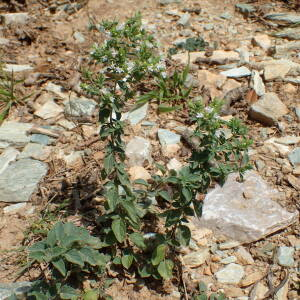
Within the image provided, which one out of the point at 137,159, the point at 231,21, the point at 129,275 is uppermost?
the point at 231,21

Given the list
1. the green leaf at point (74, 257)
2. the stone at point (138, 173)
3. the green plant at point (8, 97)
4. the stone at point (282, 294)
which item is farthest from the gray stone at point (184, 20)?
the green leaf at point (74, 257)

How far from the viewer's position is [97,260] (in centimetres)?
267

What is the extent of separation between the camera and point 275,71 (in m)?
4.25

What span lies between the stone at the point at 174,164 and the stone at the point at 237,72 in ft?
4.21

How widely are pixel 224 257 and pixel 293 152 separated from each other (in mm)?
1105

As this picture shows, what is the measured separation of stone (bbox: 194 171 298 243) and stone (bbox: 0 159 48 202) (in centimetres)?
134

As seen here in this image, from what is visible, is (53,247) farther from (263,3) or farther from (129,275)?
(263,3)

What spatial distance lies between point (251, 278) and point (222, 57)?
252cm

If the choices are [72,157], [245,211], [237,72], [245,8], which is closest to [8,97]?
[72,157]

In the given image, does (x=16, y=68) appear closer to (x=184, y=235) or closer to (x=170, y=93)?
(x=170, y=93)

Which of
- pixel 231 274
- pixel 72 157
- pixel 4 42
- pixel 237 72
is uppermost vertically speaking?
pixel 237 72

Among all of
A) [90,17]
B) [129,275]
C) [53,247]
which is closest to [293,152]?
[129,275]

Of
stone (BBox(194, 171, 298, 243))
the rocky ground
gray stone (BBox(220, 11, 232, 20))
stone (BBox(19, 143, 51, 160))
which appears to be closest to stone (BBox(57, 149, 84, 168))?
the rocky ground

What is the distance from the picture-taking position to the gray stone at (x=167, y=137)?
372cm
